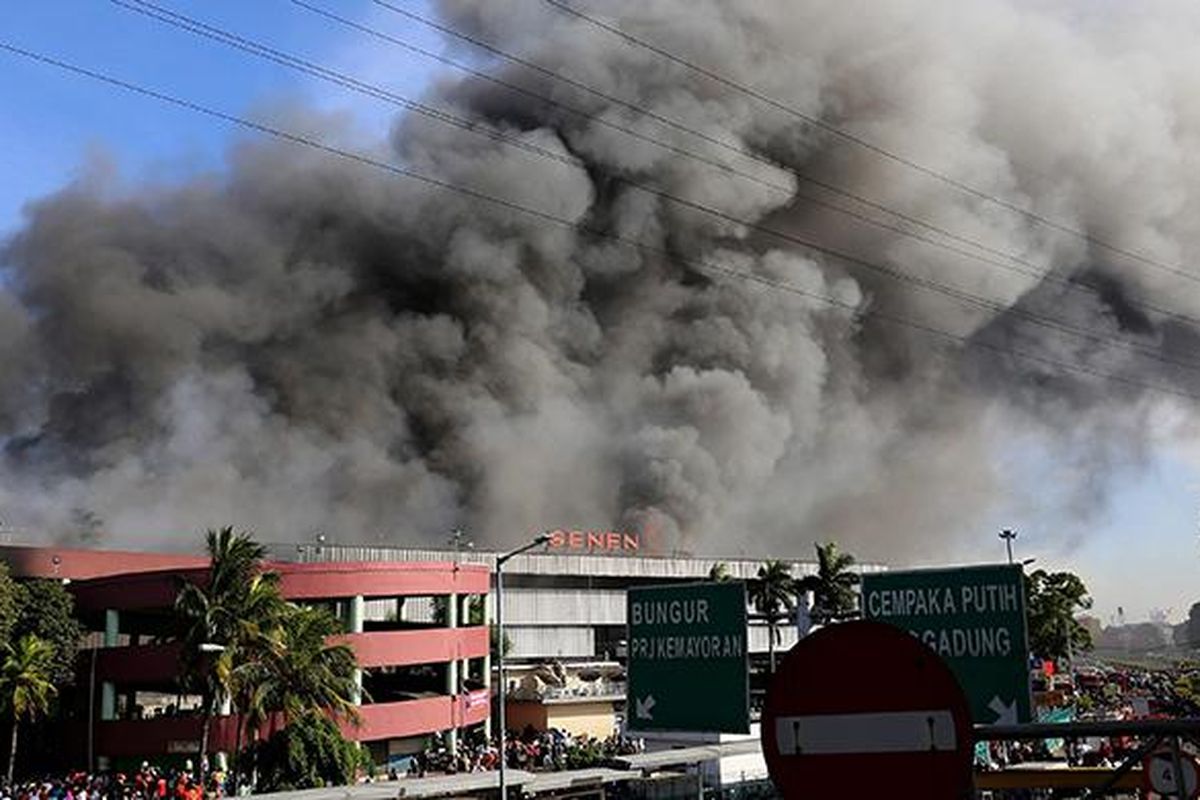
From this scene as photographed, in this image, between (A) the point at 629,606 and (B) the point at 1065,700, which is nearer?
(A) the point at 629,606

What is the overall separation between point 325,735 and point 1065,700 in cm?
→ 3051

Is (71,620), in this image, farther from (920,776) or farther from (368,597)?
(920,776)

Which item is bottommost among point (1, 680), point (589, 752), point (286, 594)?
point (589, 752)

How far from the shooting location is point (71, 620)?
40688 millimetres

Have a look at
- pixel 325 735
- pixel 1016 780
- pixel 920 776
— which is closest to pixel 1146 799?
pixel 1016 780

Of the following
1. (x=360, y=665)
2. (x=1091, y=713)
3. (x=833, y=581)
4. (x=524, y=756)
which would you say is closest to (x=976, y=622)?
(x=360, y=665)

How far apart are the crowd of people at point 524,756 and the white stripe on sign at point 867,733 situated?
34.4 meters

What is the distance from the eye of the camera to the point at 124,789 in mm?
32219

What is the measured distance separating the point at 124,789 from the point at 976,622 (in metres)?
29.3

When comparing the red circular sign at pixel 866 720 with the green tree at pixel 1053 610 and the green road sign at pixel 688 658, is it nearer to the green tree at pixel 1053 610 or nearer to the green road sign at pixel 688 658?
the green road sign at pixel 688 658

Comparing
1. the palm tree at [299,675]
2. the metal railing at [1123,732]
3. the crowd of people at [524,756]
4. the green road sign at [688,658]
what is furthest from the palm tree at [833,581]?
the metal railing at [1123,732]

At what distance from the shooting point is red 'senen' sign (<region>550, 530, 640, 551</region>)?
77688 mm

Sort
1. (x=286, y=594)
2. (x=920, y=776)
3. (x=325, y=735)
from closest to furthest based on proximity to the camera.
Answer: (x=920, y=776) → (x=325, y=735) → (x=286, y=594)

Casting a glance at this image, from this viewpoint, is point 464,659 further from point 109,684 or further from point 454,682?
point 109,684
